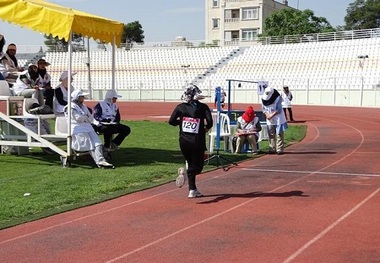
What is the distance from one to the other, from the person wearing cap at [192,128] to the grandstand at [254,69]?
3006 cm

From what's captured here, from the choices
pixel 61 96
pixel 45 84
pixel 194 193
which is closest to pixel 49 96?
pixel 45 84

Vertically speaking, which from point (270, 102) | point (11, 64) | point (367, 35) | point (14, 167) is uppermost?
point (367, 35)

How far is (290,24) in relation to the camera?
68.9 meters

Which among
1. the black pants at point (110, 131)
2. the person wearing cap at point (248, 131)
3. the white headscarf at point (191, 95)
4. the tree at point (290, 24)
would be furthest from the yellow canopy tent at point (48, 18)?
the tree at point (290, 24)

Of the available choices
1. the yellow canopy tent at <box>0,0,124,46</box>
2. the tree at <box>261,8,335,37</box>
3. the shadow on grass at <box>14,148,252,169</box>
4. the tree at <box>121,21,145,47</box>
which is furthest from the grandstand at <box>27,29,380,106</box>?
the tree at <box>121,21,145,47</box>

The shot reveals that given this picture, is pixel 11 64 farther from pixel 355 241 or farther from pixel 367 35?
pixel 367 35

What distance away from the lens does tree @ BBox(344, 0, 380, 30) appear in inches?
3113

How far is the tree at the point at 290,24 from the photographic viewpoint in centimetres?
6894

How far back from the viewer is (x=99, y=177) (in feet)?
33.7

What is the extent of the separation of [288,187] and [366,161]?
367 centimetres

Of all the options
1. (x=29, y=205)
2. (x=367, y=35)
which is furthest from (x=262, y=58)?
(x=29, y=205)

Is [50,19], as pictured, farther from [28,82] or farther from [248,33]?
[248,33]

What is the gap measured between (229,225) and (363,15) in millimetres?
79651

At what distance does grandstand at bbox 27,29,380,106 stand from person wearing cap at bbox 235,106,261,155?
2450 cm
